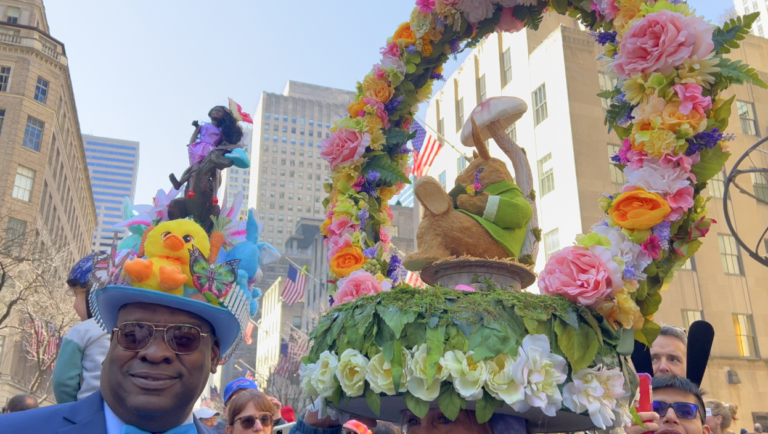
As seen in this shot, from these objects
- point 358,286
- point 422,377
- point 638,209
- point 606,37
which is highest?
point 606,37

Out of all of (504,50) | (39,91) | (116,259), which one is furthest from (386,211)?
(39,91)

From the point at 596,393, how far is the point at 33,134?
42.9 meters

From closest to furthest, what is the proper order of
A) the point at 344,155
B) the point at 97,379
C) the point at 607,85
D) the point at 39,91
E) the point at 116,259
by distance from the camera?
the point at 116,259
the point at 97,379
the point at 344,155
the point at 607,85
the point at 39,91

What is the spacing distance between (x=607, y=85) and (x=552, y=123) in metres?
1.93

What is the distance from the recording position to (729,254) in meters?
20.2

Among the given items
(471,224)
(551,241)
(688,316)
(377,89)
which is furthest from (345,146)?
(688,316)

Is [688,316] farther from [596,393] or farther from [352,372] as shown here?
[352,372]

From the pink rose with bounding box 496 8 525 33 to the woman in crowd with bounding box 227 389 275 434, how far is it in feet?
10.5

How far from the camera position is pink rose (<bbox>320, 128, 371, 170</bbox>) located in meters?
4.19

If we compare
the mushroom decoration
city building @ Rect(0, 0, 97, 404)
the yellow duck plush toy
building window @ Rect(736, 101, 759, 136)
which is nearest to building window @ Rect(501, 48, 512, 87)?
building window @ Rect(736, 101, 759, 136)

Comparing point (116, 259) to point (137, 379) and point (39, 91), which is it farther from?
point (39, 91)

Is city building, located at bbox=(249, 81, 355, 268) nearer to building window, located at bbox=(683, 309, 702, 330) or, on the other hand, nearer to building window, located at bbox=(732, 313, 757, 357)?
building window, located at bbox=(732, 313, 757, 357)

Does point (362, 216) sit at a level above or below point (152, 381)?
above

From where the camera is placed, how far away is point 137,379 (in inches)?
94.7
